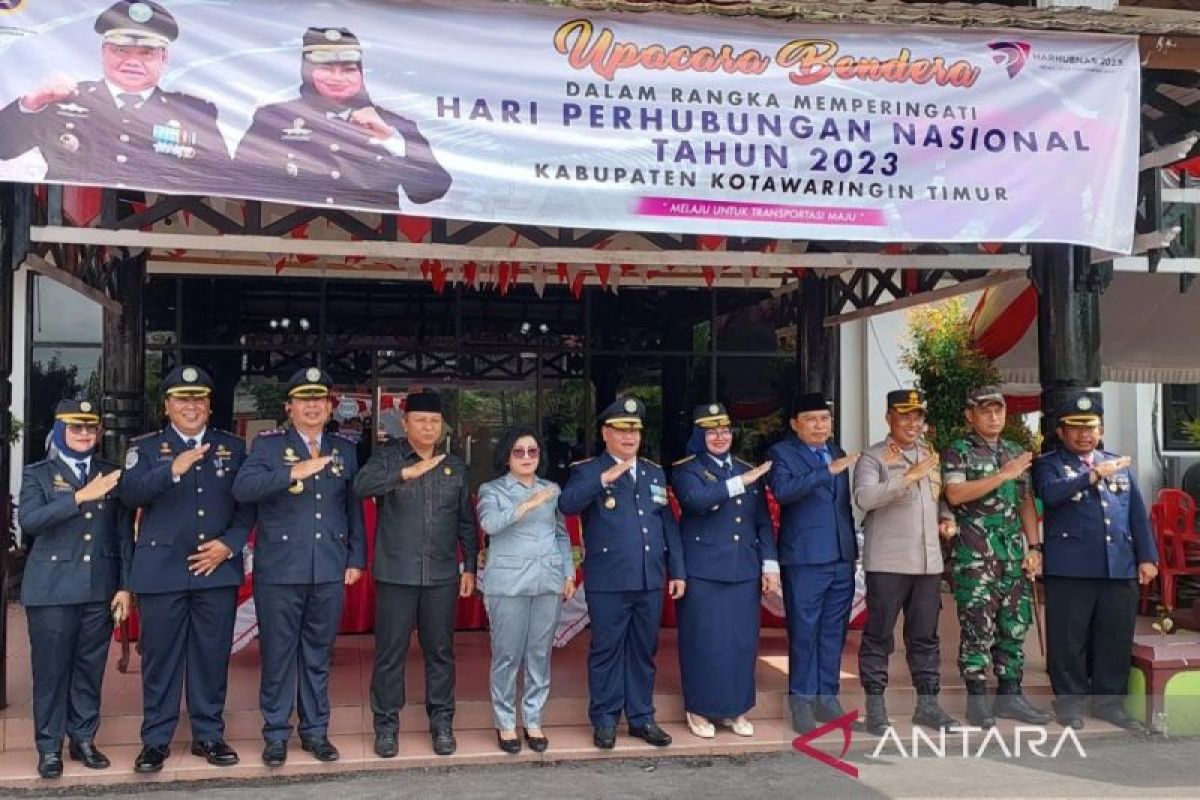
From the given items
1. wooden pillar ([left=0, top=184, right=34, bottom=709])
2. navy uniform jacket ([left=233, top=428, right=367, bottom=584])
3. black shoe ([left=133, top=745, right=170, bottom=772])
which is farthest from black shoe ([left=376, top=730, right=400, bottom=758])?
wooden pillar ([left=0, top=184, right=34, bottom=709])

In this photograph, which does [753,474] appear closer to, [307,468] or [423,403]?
[423,403]

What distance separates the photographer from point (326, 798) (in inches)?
183

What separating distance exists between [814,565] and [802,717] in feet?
2.70

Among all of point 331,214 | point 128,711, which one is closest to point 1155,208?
point 331,214

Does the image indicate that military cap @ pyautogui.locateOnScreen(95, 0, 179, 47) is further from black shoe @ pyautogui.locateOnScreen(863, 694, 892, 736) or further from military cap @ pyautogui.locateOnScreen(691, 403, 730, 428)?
black shoe @ pyautogui.locateOnScreen(863, 694, 892, 736)

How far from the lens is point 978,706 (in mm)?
5707

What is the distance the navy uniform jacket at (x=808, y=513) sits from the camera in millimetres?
5566

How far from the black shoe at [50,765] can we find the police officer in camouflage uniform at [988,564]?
182 inches

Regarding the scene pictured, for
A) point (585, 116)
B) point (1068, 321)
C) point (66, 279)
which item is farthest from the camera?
point (66, 279)

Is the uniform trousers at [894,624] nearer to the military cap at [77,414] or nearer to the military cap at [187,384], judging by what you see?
the military cap at [187,384]

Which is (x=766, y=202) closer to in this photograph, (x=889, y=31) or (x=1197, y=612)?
(x=889, y=31)

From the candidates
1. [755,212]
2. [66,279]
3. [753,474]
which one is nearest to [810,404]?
[753,474]

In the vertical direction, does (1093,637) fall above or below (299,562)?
below

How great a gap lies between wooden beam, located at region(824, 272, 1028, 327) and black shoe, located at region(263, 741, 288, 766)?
505 centimetres
